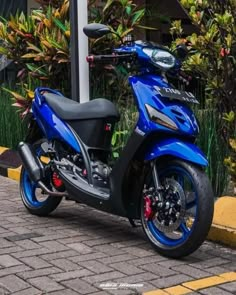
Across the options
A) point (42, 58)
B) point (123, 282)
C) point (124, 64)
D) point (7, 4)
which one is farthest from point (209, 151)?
point (7, 4)

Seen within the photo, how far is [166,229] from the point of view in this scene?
14.9 ft

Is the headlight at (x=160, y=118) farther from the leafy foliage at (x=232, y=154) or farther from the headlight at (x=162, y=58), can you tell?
the leafy foliage at (x=232, y=154)

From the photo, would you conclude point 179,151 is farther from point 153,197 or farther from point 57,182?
point 57,182

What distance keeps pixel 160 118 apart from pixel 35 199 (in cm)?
192

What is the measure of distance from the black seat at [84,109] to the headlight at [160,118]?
72cm

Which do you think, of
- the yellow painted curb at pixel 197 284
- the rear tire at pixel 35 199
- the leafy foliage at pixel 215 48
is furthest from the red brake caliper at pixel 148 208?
the leafy foliage at pixel 215 48

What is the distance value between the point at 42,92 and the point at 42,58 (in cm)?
200

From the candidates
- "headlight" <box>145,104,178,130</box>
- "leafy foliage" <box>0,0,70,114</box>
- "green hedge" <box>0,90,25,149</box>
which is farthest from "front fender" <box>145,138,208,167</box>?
"green hedge" <box>0,90,25,149</box>

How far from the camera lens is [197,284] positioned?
404 cm

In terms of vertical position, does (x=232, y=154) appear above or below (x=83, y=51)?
below

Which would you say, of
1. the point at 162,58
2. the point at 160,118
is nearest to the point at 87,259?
the point at 160,118

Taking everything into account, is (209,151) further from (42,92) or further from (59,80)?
(59,80)

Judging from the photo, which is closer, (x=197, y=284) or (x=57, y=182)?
(x=197, y=284)

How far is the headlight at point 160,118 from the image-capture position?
4.44m
